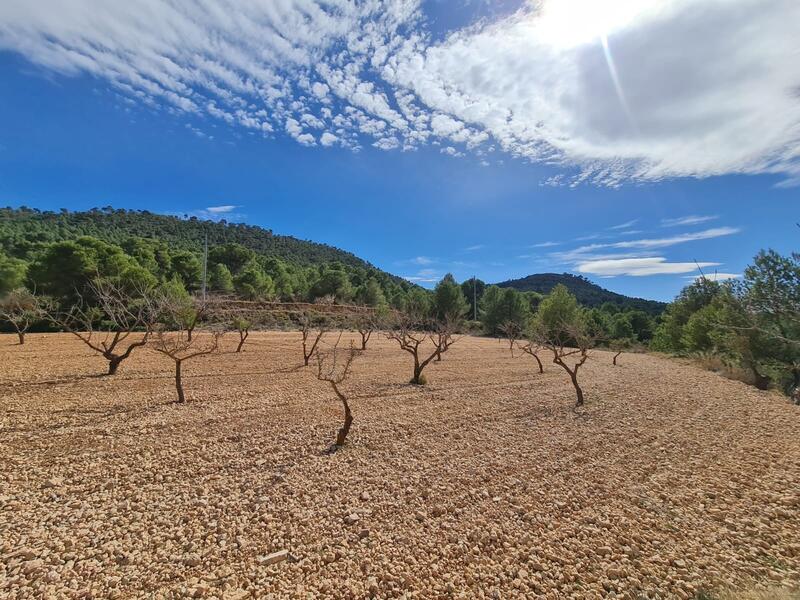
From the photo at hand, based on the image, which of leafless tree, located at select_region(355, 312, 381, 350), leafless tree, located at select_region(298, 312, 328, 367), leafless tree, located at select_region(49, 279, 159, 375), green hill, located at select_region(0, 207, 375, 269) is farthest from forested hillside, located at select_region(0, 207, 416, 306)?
leafless tree, located at select_region(298, 312, 328, 367)

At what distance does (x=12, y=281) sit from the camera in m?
26.7

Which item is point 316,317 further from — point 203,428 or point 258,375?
point 203,428

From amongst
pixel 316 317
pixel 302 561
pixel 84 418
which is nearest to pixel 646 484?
pixel 302 561

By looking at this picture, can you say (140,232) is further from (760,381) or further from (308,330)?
(760,381)

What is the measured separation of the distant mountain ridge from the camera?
10825 centimetres

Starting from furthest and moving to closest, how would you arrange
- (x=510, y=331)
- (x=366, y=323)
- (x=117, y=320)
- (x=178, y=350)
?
1. (x=366, y=323)
2. (x=510, y=331)
3. (x=117, y=320)
4. (x=178, y=350)

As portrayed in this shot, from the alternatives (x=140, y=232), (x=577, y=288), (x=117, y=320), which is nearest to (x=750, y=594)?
(x=117, y=320)

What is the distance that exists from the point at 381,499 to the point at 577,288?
133607 millimetres

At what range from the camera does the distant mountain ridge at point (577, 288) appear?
108 m

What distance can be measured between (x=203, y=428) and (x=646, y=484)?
27.3 ft

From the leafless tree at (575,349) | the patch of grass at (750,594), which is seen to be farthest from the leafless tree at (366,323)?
the patch of grass at (750,594)

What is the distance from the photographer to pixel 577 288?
408 feet

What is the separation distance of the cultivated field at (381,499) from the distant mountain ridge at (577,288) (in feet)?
327

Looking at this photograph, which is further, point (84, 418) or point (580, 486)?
point (84, 418)
